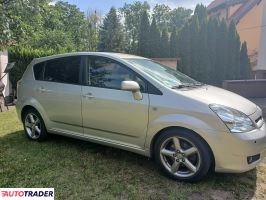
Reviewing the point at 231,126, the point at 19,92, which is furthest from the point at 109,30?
the point at 231,126

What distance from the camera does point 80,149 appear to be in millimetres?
5066

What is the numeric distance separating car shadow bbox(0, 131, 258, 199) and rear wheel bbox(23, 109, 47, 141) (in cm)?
13

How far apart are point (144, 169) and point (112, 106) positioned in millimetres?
1010

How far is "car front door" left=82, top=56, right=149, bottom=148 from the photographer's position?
13.4ft

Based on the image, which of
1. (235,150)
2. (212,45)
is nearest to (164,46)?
(212,45)

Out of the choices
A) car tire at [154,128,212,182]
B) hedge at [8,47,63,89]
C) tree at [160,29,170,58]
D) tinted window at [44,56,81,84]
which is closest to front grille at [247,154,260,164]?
car tire at [154,128,212,182]

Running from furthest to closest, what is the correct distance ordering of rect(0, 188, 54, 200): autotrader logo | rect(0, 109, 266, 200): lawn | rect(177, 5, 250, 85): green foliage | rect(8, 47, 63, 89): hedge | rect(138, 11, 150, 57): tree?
rect(138, 11, 150, 57): tree
rect(177, 5, 250, 85): green foliage
rect(8, 47, 63, 89): hedge
rect(0, 109, 266, 200): lawn
rect(0, 188, 54, 200): autotrader logo

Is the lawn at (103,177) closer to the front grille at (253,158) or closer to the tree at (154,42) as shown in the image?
the front grille at (253,158)

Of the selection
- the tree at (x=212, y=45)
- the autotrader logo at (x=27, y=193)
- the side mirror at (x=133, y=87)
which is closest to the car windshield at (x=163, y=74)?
the side mirror at (x=133, y=87)

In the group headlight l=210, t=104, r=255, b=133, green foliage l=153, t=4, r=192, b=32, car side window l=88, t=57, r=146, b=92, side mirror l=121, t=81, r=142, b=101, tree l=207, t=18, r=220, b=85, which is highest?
green foliage l=153, t=4, r=192, b=32

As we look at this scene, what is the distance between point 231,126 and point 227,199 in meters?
0.84

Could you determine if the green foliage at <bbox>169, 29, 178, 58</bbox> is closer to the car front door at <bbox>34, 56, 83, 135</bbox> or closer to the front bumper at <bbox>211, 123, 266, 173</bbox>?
the car front door at <bbox>34, 56, 83, 135</bbox>

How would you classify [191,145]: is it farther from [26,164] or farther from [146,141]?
[26,164]

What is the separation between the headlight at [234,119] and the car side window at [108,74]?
3.43ft
